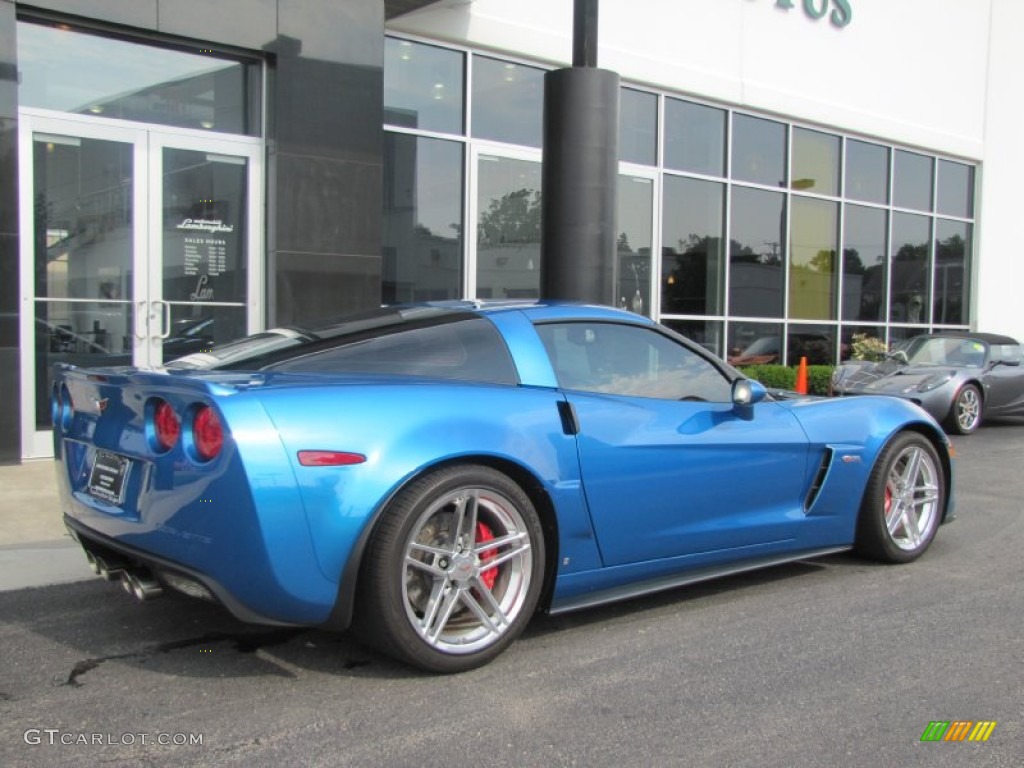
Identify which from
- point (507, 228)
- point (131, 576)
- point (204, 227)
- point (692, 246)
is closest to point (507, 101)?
point (507, 228)

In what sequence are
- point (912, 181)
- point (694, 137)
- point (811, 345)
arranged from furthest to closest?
point (912, 181) < point (811, 345) < point (694, 137)

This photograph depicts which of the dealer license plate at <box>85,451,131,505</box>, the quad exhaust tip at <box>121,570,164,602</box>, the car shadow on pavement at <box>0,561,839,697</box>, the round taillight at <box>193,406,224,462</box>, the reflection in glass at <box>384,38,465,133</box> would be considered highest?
the reflection in glass at <box>384,38,465,133</box>

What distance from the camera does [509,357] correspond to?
3869mm

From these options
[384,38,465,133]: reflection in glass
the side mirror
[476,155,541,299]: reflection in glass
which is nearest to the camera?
the side mirror

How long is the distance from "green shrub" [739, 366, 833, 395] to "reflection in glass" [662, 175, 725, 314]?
1.10 m

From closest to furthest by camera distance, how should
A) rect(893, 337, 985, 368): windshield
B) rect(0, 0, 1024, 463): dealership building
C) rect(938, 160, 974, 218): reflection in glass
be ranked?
1. rect(0, 0, 1024, 463): dealership building
2. rect(893, 337, 985, 368): windshield
3. rect(938, 160, 974, 218): reflection in glass

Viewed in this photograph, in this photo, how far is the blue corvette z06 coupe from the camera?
122 inches

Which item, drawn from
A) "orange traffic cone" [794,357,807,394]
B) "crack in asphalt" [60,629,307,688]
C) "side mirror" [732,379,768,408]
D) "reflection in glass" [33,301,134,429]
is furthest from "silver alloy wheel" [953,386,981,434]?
"crack in asphalt" [60,629,307,688]

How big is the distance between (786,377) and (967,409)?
9.57 feet

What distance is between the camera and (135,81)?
859 centimetres

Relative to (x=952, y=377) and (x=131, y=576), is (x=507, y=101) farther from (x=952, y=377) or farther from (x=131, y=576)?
(x=131, y=576)

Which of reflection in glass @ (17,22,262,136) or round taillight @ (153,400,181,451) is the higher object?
reflection in glass @ (17,22,262,136)

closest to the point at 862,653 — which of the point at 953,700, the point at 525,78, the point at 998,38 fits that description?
the point at 953,700

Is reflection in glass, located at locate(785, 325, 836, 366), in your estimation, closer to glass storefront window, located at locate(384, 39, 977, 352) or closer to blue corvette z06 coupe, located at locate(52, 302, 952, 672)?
glass storefront window, located at locate(384, 39, 977, 352)
